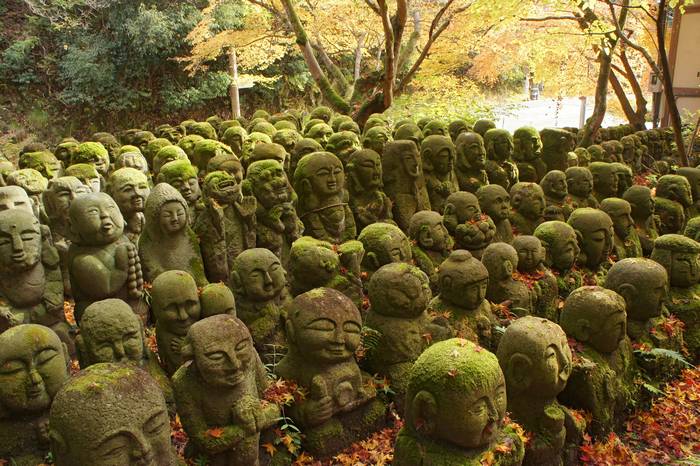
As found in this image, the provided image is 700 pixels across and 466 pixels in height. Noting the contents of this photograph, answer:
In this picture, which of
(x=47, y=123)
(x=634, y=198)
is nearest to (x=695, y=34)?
(x=634, y=198)

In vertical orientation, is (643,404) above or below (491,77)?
below

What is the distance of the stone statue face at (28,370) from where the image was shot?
156 inches

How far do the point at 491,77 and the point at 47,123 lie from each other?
55.5 feet

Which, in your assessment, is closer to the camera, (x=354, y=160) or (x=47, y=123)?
(x=354, y=160)

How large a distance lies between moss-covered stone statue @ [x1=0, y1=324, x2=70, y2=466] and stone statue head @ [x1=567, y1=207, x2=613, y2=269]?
636cm

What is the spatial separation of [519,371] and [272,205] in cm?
381

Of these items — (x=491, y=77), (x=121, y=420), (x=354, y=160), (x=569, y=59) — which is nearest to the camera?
(x=121, y=420)

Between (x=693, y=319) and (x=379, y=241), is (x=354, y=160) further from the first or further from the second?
(x=693, y=319)

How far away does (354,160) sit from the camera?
8.50 m

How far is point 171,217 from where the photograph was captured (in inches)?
249

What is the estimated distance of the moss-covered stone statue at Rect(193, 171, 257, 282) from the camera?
6938 millimetres

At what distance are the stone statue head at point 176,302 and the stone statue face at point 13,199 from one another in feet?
8.62

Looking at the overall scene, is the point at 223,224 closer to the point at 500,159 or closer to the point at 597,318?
the point at 597,318

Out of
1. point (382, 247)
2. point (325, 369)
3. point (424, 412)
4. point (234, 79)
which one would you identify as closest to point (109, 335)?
point (325, 369)
